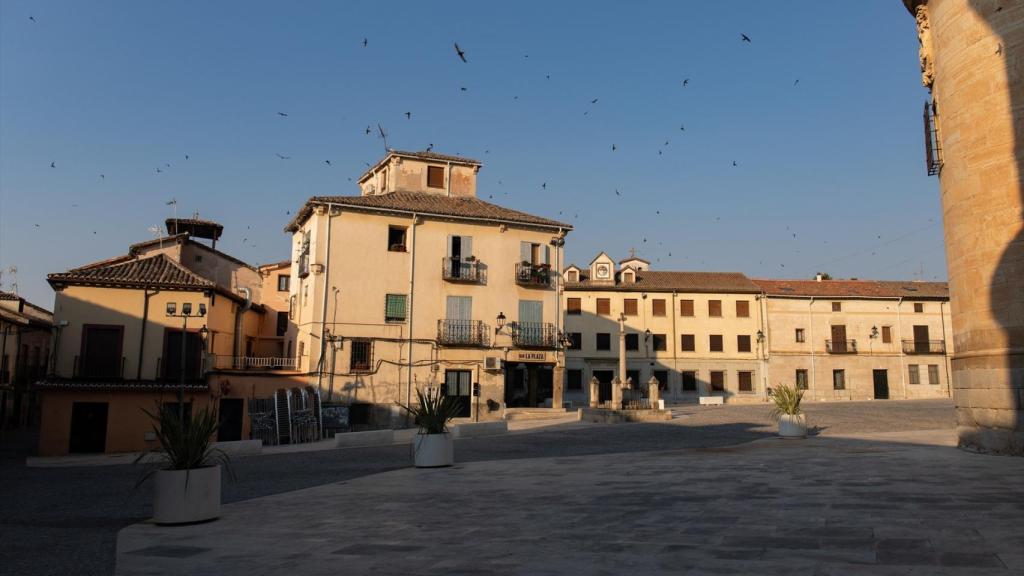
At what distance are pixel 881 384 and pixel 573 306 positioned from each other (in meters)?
23.3

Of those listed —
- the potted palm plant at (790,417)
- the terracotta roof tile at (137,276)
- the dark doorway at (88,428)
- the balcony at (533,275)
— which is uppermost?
the balcony at (533,275)

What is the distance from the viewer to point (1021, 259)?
13.6 metres

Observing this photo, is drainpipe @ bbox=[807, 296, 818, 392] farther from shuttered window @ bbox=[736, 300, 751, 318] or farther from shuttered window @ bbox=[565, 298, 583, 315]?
shuttered window @ bbox=[565, 298, 583, 315]

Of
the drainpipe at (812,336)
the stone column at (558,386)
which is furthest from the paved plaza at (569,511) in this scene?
the drainpipe at (812,336)

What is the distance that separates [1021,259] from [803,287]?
42131 mm

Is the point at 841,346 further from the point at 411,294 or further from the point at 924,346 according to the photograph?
the point at 411,294

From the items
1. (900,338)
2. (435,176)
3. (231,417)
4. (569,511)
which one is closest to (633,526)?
(569,511)

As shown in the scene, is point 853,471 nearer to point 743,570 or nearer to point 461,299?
point 743,570

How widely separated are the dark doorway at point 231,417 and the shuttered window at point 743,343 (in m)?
35.8

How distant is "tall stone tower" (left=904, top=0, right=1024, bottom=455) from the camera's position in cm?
1375

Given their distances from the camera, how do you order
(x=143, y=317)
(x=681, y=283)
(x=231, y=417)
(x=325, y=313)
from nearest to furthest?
(x=143, y=317)
(x=231, y=417)
(x=325, y=313)
(x=681, y=283)

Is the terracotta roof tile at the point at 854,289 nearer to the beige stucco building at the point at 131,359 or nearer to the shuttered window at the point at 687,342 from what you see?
the shuttered window at the point at 687,342

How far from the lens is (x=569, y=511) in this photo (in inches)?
337

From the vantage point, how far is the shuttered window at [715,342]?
52.2 m
